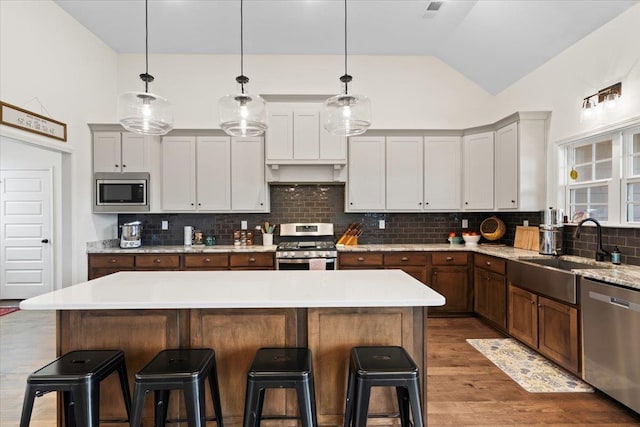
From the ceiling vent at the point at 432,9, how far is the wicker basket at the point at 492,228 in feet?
8.77

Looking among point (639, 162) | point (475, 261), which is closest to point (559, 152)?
point (639, 162)

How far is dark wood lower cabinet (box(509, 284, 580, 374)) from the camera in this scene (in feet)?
8.40

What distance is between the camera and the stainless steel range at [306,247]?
13.3 feet

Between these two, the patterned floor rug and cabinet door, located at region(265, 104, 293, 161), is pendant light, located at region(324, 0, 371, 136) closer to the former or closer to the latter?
cabinet door, located at region(265, 104, 293, 161)

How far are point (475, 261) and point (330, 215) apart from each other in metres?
1.95

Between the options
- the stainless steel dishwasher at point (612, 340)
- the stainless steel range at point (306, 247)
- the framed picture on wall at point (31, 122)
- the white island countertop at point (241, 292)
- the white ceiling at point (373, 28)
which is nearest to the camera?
the white island countertop at point (241, 292)

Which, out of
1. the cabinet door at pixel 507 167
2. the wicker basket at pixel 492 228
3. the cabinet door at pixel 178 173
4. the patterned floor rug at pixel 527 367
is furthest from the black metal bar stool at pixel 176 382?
the wicker basket at pixel 492 228

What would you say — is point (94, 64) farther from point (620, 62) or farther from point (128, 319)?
point (620, 62)

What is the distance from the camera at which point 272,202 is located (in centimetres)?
471

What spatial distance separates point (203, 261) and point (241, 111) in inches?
95.7

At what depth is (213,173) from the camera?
439 cm

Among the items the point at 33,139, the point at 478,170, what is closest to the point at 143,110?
the point at 33,139

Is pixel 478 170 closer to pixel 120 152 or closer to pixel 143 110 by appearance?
pixel 143 110

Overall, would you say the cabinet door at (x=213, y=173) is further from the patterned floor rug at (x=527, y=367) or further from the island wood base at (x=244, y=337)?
the patterned floor rug at (x=527, y=367)
